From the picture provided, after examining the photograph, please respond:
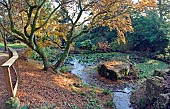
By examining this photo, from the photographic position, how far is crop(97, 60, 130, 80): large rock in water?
10.0 metres

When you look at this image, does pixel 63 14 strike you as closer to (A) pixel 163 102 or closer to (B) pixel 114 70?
(B) pixel 114 70

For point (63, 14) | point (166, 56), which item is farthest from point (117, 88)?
point (166, 56)

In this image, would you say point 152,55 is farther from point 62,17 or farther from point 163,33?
point 62,17

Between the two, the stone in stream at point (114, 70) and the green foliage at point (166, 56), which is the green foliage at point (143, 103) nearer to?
the stone in stream at point (114, 70)

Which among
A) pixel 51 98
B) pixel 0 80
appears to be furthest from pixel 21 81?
pixel 51 98

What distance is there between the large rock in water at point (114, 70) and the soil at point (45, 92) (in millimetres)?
2535

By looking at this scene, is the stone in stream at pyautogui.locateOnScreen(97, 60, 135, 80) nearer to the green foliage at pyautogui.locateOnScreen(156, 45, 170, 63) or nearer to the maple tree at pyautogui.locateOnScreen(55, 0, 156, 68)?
the maple tree at pyautogui.locateOnScreen(55, 0, 156, 68)

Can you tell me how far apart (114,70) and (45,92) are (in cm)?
508

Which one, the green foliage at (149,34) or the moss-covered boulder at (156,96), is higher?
the green foliage at (149,34)

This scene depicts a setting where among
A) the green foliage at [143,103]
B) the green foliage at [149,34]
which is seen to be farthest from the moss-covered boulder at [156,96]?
the green foliage at [149,34]

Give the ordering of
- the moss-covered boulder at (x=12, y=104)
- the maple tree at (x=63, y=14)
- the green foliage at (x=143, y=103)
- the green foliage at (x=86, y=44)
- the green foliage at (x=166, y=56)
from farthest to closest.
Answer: the green foliage at (x=86, y=44), the green foliage at (x=166, y=56), the maple tree at (x=63, y=14), the green foliage at (x=143, y=103), the moss-covered boulder at (x=12, y=104)

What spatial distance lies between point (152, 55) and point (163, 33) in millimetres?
2200

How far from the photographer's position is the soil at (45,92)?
4934 mm

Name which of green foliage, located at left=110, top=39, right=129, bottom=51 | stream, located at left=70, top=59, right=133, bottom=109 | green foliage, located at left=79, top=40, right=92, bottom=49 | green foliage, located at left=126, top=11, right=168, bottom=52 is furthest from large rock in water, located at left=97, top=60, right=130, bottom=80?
green foliage, located at left=79, top=40, right=92, bottom=49
